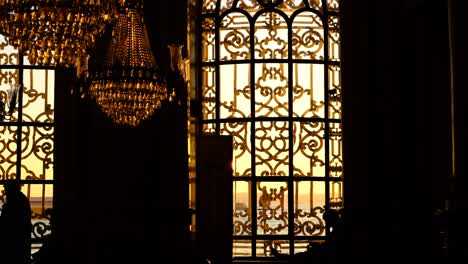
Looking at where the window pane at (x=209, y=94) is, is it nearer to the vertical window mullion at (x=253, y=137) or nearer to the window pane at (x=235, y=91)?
the window pane at (x=235, y=91)

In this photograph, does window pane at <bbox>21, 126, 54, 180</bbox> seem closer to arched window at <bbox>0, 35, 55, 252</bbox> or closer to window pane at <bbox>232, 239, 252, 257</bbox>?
arched window at <bbox>0, 35, 55, 252</bbox>

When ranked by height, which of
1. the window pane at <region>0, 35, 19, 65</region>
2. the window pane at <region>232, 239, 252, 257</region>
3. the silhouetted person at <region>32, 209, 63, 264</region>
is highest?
the window pane at <region>0, 35, 19, 65</region>

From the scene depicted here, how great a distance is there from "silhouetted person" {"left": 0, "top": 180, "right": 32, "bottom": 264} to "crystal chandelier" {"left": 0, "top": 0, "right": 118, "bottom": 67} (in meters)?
1.75

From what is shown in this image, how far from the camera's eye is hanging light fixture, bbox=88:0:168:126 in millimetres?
7195

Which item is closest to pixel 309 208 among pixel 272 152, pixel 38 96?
pixel 272 152

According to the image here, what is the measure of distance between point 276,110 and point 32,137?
2836mm

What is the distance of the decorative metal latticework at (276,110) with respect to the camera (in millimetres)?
10609

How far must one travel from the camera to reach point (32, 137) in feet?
34.1

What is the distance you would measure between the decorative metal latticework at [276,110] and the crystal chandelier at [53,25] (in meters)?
4.82

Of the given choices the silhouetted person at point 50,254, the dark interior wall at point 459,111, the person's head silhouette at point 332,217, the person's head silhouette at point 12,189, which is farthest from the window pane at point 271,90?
the dark interior wall at point 459,111

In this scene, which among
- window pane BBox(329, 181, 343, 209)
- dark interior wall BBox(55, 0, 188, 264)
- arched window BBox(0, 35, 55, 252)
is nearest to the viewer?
dark interior wall BBox(55, 0, 188, 264)

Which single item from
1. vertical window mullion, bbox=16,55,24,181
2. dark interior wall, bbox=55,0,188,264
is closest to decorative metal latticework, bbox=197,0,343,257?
dark interior wall, bbox=55,0,188,264

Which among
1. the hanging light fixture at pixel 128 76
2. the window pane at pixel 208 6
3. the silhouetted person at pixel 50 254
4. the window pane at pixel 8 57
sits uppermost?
the window pane at pixel 208 6

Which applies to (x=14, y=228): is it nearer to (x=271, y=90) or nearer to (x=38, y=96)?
(x=38, y=96)
